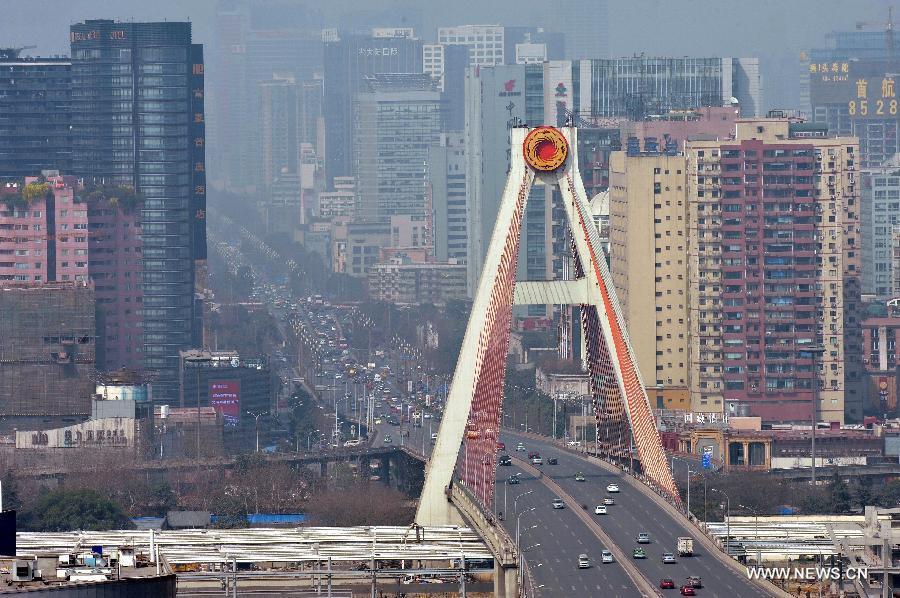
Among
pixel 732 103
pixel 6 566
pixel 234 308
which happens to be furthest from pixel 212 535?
pixel 234 308

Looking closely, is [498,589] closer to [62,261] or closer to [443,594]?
[443,594]

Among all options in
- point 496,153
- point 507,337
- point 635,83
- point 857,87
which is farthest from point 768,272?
point 857,87

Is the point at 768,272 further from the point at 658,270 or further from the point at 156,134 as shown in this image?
the point at 156,134

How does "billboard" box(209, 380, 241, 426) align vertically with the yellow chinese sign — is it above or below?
below

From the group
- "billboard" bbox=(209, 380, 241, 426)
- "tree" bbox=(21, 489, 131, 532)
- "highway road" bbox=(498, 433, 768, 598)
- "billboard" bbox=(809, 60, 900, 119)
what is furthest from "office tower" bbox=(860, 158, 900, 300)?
"tree" bbox=(21, 489, 131, 532)

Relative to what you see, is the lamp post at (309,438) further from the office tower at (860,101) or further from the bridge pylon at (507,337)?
the office tower at (860,101)
